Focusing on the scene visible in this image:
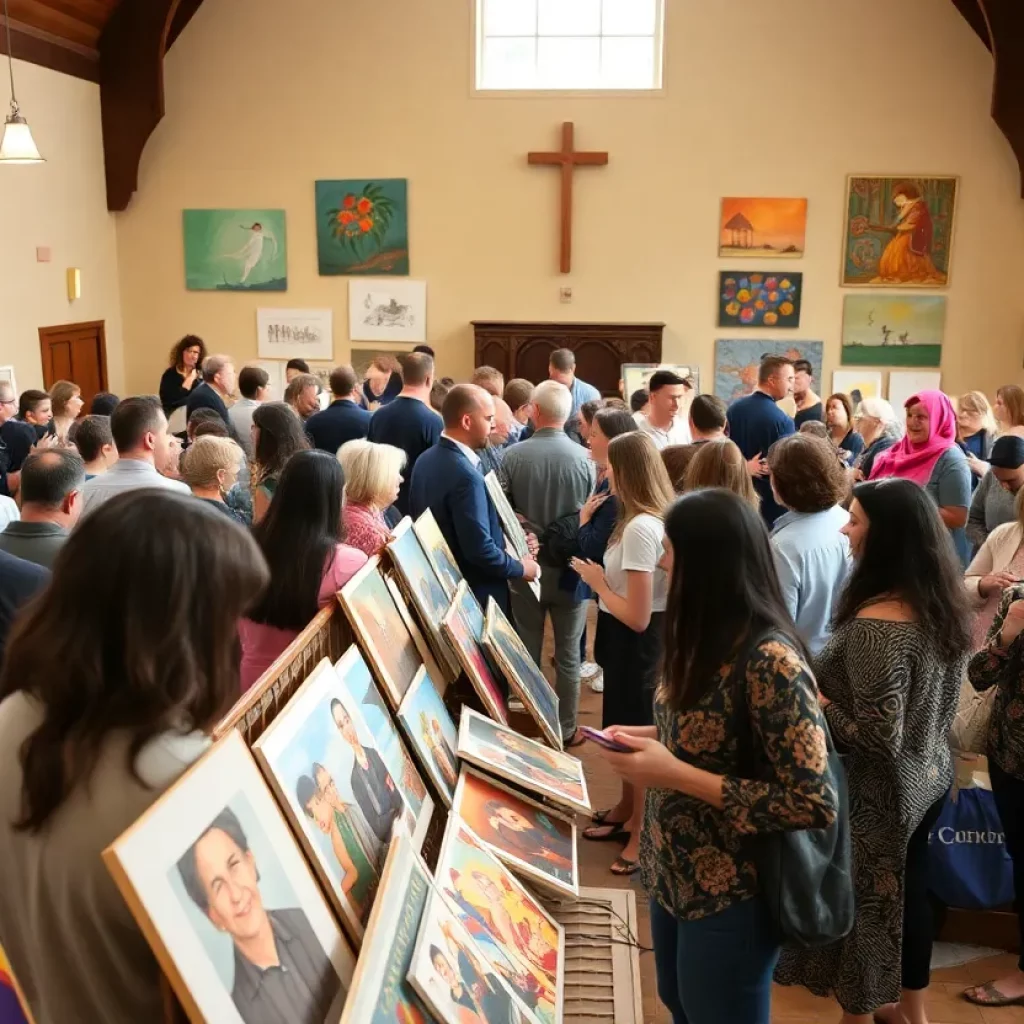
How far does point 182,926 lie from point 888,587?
1856 millimetres

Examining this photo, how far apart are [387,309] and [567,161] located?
276cm

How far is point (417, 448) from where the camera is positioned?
18.6 ft

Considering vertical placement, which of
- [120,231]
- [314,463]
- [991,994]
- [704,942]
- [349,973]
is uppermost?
[120,231]

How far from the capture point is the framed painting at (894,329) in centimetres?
1177

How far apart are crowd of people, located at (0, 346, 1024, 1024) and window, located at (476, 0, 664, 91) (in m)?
7.26

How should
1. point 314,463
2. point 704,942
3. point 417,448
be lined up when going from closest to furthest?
point 704,942
point 314,463
point 417,448

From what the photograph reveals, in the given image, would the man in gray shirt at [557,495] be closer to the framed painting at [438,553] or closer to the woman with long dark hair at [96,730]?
the framed painting at [438,553]

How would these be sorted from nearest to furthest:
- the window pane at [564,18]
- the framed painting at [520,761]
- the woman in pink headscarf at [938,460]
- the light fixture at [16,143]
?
the framed painting at [520,761] < the woman in pink headscarf at [938,460] < the light fixture at [16,143] < the window pane at [564,18]

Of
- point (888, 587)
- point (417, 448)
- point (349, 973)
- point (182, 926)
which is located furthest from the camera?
point (417, 448)

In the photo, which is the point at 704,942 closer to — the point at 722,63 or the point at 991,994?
the point at 991,994

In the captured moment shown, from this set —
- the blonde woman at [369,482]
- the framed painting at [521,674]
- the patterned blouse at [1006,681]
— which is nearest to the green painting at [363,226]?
the blonde woman at [369,482]

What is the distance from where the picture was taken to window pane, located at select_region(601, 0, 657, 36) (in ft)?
38.6

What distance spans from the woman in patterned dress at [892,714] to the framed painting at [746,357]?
960 cm

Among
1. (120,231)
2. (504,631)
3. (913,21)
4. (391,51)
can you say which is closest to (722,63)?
(913,21)
